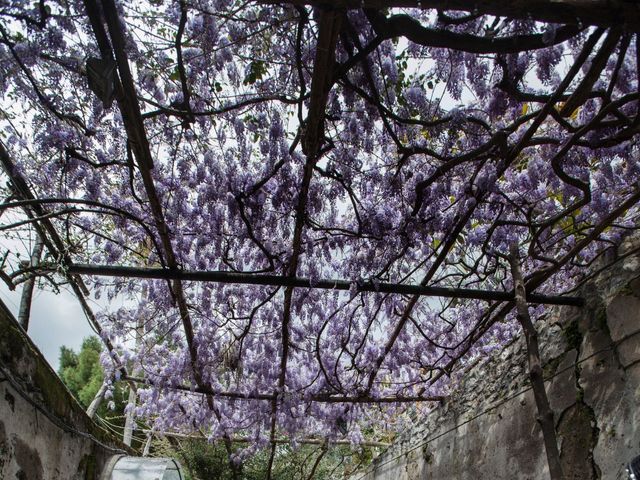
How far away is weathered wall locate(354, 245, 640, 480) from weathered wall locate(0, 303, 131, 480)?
267 cm

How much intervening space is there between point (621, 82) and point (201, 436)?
627 centimetres

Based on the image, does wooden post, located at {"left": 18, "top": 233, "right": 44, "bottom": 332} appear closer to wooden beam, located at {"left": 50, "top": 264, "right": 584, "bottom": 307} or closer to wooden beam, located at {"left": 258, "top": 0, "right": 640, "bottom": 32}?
wooden beam, located at {"left": 50, "top": 264, "right": 584, "bottom": 307}

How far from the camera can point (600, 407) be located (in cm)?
283

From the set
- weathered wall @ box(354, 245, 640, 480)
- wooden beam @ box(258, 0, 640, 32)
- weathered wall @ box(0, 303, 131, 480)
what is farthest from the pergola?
weathered wall @ box(0, 303, 131, 480)

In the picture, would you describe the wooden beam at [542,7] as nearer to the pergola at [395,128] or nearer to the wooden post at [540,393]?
the pergola at [395,128]

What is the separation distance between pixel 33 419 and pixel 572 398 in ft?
9.30

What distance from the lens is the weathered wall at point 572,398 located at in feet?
8.88

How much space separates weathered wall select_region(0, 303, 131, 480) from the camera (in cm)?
249

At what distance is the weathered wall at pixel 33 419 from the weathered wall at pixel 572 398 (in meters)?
2.67

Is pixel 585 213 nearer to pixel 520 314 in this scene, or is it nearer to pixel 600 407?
pixel 520 314

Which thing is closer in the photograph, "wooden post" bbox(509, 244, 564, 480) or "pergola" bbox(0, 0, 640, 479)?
"pergola" bbox(0, 0, 640, 479)

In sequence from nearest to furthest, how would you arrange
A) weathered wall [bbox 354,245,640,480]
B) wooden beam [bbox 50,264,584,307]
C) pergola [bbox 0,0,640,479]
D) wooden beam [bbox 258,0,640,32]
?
wooden beam [bbox 258,0,640,32], pergola [bbox 0,0,640,479], weathered wall [bbox 354,245,640,480], wooden beam [bbox 50,264,584,307]

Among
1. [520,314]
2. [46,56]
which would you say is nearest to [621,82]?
[520,314]

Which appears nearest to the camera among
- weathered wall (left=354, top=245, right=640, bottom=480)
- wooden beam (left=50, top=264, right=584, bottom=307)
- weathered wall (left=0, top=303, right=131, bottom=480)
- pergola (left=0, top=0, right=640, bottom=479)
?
A: pergola (left=0, top=0, right=640, bottom=479)
